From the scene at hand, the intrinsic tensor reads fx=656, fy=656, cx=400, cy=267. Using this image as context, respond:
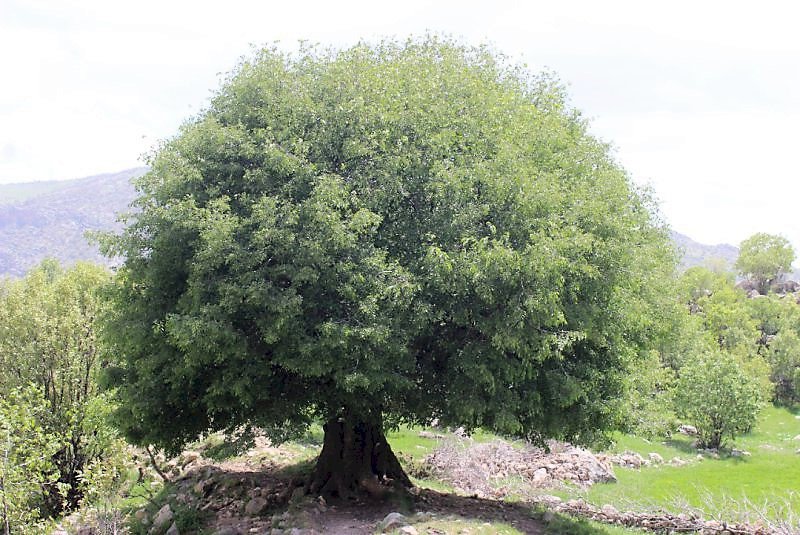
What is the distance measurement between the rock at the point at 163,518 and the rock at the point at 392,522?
754 centimetres

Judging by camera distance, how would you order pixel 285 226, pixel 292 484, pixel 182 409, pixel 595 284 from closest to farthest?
pixel 285 226 < pixel 595 284 < pixel 182 409 < pixel 292 484

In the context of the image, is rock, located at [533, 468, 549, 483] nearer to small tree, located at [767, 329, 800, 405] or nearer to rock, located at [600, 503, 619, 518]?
rock, located at [600, 503, 619, 518]

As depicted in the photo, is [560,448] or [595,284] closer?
[595,284]

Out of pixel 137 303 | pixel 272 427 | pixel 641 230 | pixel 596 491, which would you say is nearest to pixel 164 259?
pixel 137 303

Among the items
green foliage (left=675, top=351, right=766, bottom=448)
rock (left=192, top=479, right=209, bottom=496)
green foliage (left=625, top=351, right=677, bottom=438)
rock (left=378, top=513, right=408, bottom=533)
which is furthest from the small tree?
rock (left=192, top=479, right=209, bottom=496)

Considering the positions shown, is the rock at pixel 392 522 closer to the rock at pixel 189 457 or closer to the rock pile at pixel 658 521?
the rock pile at pixel 658 521

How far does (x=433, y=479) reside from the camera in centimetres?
2670

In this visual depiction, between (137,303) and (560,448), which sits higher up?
(137,303)

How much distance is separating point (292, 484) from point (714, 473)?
24.8m

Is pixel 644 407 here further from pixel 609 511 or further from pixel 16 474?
pixel 16 474

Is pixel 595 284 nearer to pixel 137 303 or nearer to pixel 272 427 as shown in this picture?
pixel 272 427

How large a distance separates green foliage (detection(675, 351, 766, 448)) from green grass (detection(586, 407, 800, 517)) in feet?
5.40

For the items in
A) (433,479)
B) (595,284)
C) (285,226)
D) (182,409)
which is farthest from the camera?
(433,479)

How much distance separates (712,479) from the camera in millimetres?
32812
